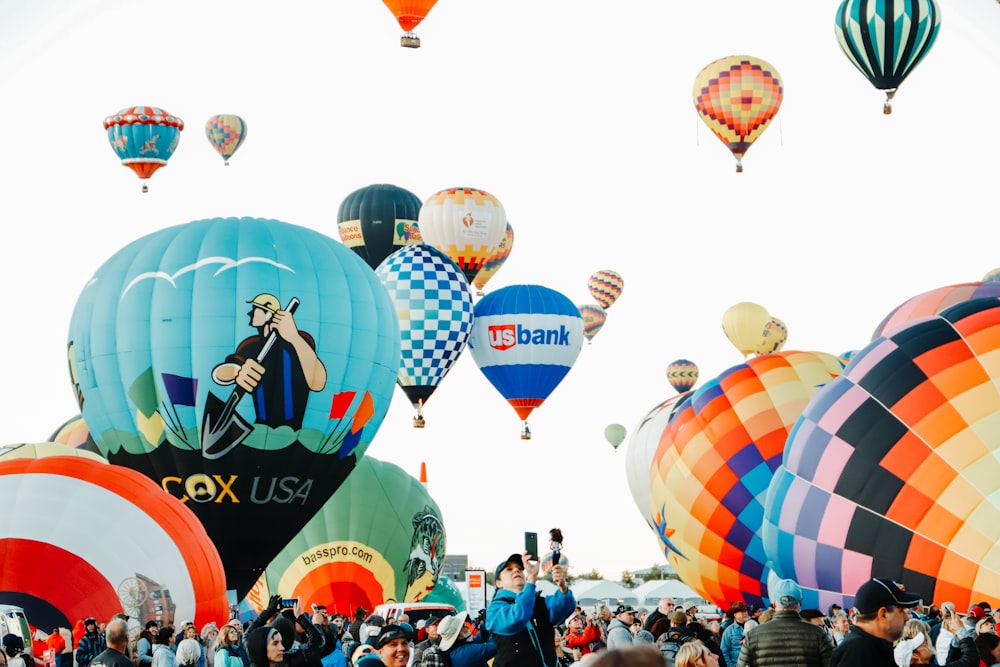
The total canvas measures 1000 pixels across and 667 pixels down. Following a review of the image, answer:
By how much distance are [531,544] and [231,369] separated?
10.1 metres

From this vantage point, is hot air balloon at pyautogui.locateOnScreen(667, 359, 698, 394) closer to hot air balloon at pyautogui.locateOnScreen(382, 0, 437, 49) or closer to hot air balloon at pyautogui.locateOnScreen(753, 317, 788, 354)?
hot air balloon at pyautogui.locateOnScreen(753, 317, 788, 354)

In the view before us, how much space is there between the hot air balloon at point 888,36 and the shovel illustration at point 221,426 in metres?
11.5

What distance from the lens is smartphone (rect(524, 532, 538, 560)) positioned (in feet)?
20.8

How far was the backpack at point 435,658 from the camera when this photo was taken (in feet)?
21.2

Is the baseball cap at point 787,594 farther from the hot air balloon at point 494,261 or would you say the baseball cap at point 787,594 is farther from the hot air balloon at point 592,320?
the hot air balloon at point 592,320

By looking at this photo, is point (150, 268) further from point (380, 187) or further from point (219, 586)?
point (380, 187)

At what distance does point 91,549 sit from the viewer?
1136 centimetres

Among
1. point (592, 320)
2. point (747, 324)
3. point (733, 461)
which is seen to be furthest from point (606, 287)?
point (733, 461)

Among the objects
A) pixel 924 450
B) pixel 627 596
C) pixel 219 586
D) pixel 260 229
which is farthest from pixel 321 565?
pixel 627 596

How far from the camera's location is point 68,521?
11.4 metres

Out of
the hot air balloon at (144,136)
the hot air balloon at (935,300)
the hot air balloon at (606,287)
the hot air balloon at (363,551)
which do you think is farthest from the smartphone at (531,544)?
the hot air balloon at (606,287)

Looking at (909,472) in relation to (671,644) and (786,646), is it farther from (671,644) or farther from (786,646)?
(786,646)

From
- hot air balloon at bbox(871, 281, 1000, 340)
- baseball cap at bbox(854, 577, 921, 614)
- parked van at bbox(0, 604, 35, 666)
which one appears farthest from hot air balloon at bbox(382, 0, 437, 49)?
baseball cap at bbox(854, 577, 921, 614)

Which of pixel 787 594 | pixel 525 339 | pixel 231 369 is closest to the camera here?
pixel 787 594
